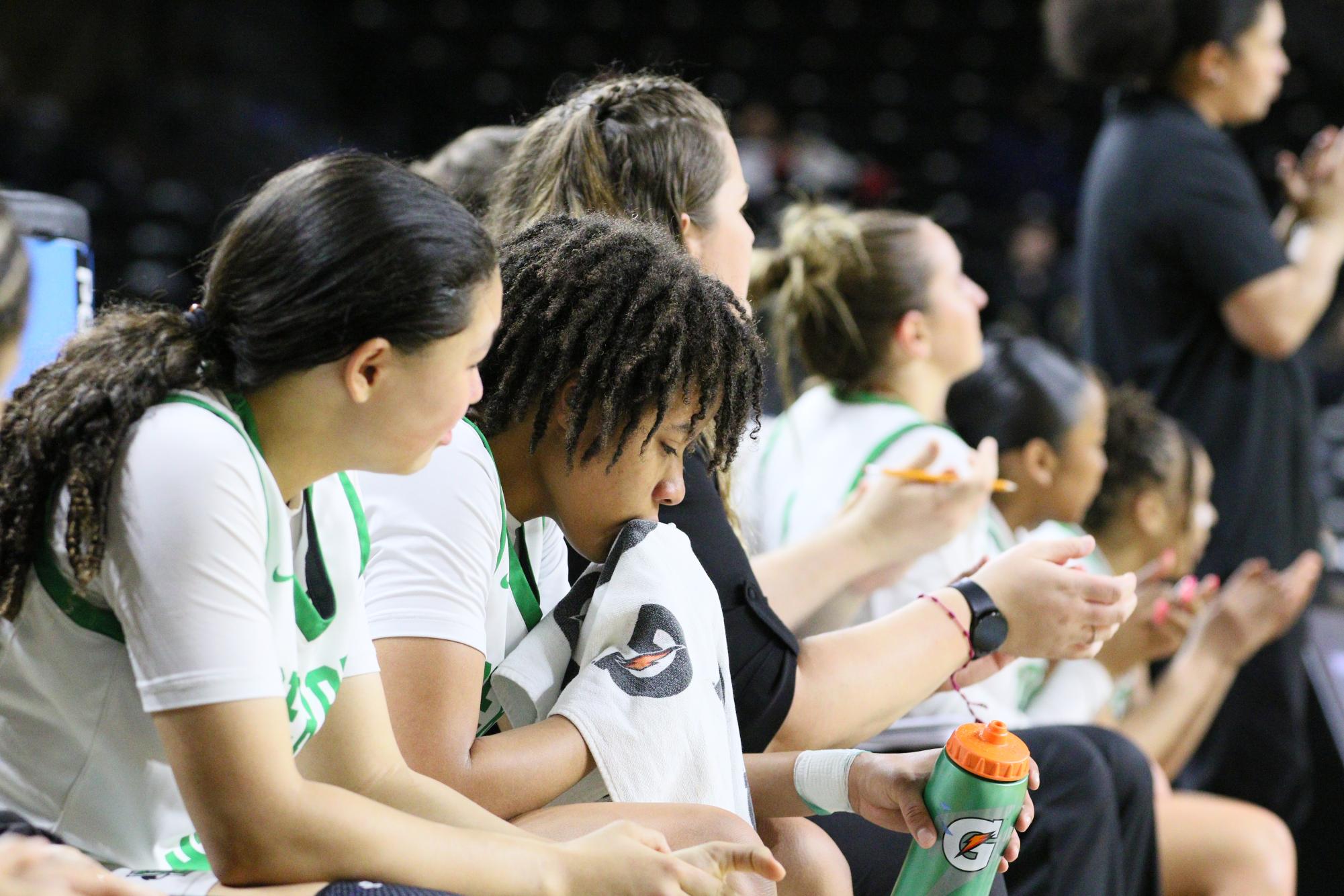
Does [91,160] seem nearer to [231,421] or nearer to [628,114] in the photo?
[628,114]

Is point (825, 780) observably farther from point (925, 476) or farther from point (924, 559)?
point (924, 559)

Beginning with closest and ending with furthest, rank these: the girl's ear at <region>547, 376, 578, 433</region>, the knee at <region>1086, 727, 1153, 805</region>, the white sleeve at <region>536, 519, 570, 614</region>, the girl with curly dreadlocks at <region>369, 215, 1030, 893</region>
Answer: the girl with curly dreadlocks at <region>369, 215, 1030, 893</region> < the girl's ear at <region>547, 376, 578, 433</region> < the white sleeve at <region>536, 519, 570, 614</region> < the knee at <region>1086, 727, 1153, 805</region>

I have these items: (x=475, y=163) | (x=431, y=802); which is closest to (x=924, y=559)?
(x=475, y=163)

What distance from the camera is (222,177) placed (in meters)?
5.95

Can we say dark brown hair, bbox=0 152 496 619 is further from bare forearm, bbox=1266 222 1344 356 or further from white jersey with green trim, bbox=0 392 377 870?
bare forearm, bbox=1266 222 1344 356

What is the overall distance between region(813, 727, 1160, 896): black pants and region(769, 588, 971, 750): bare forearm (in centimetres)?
10

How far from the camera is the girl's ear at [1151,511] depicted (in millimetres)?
2529

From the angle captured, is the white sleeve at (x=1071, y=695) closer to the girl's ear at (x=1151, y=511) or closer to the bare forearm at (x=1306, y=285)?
the girl's ear at (x=1151, y=511)

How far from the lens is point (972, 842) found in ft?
3.69

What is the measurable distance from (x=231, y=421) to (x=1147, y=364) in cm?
213

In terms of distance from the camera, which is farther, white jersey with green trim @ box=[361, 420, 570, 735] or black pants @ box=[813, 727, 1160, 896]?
black pants @ box=[813, 727, 1160, 896]

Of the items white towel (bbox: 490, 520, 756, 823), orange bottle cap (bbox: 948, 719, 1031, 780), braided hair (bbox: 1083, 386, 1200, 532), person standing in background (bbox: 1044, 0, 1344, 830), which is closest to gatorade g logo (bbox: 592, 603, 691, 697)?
white towel (bbox: 490, 520, 756, 823)

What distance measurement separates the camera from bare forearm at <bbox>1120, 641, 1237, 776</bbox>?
232 cm

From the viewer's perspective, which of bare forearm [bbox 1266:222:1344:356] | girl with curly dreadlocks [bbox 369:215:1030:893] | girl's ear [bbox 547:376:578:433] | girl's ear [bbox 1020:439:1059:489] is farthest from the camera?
bare forearm [bbox 1266:222:1344:356]
